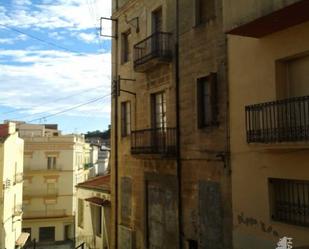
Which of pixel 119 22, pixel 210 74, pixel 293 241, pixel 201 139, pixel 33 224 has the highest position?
pixel 119 22

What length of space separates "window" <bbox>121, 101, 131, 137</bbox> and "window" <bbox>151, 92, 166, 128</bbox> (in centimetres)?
234

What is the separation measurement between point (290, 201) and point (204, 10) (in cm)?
618

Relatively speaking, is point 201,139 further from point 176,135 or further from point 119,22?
point 119,22

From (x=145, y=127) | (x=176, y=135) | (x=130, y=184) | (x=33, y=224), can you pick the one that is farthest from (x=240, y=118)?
(x=33, y=224)

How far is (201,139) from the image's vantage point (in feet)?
44.1

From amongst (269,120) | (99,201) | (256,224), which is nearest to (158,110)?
(256,224)

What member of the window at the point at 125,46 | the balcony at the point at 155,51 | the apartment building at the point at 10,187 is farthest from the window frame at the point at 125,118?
the apartment building at the point at 10,187

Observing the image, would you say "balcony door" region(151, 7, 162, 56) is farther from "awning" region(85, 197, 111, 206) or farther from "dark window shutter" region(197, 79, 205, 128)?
"awning" region(85, 197, 111, 206)

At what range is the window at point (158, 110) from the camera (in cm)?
1605

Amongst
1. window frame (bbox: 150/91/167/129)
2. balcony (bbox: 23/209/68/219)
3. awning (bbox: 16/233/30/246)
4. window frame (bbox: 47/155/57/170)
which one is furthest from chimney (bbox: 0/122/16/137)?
window frame (bbox: 150/91/167/129)

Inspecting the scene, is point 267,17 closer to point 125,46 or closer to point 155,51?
point 155,51

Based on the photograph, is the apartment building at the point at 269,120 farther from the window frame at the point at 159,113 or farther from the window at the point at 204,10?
the window frame at the point at 159,113

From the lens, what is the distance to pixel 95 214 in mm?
24047

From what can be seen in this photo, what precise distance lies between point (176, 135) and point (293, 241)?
18.6ft
